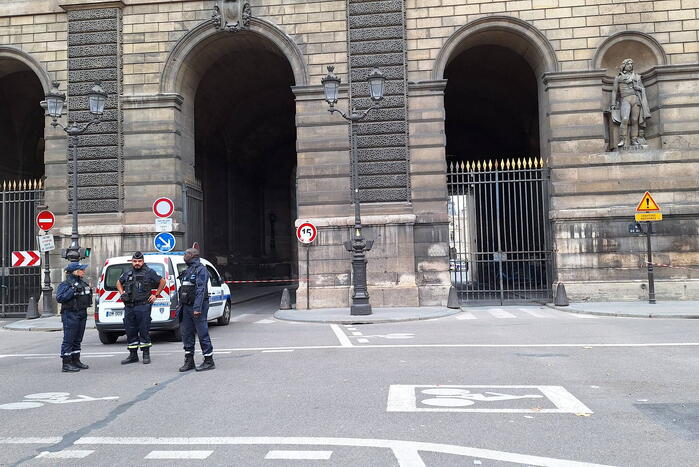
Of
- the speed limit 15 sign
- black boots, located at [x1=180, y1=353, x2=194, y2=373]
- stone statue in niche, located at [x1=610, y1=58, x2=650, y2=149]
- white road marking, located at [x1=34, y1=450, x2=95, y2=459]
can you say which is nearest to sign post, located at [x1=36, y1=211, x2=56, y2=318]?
the speed limit 15 sign

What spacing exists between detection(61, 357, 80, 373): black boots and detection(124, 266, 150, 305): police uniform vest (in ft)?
4.10

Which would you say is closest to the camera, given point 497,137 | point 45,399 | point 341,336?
point 45,399

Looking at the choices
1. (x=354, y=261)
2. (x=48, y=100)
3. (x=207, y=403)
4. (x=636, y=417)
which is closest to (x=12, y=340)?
(x=48, y=100)

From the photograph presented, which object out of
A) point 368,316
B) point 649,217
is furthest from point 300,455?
point 649,217

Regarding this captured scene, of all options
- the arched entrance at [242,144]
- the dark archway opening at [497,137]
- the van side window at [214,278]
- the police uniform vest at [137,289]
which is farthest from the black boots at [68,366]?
the dark archway opening at [497,137]

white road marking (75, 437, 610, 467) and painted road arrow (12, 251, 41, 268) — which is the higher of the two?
painted road arrow (12, 251, 41, 268)

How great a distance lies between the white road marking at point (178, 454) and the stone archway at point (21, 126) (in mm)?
24610

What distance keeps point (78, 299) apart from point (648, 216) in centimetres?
1471

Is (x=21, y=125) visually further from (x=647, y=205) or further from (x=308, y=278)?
(x=647, y=205)

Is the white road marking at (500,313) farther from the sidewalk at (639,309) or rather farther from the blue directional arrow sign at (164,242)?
the blue directional arrow sign at (164,242)

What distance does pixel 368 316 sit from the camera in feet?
51.5

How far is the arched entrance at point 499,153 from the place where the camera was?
18859 mm

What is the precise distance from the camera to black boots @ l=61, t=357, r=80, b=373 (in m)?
8.95

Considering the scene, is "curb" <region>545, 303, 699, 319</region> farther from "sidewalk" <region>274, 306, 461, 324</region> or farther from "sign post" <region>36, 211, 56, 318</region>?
"sign post" <region>36, 211, 56, 318</region>
